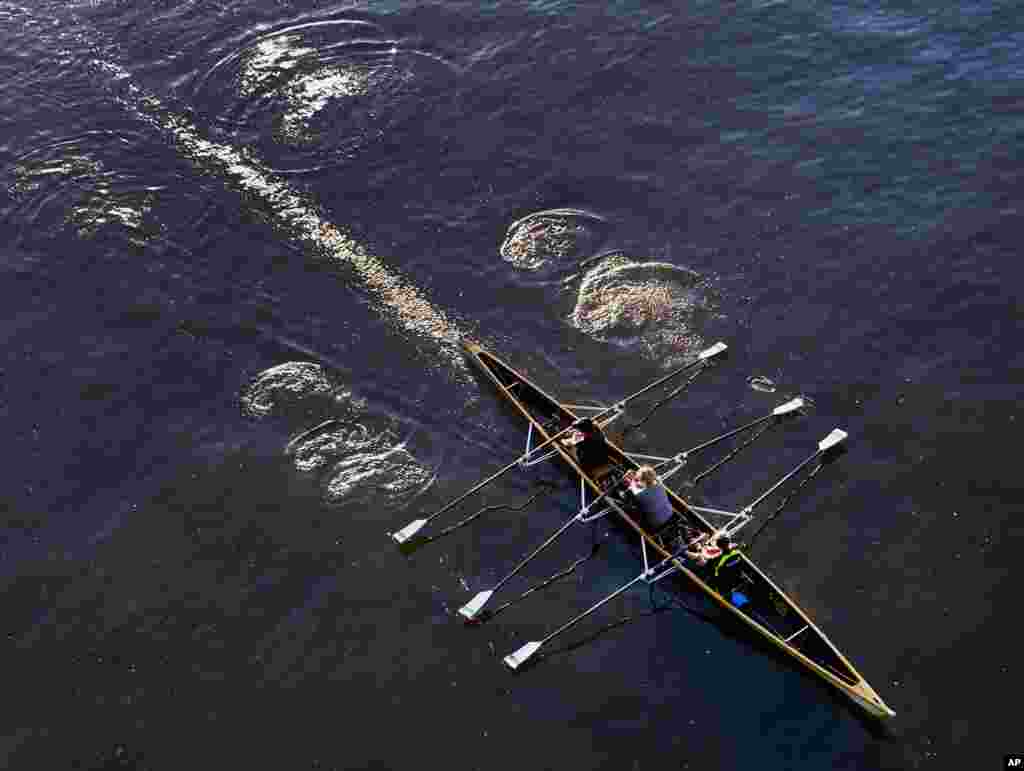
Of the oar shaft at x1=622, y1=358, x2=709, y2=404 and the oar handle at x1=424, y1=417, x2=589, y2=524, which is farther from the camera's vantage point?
the oar shaft at x1=622, y1=358, x2=709, y2=404

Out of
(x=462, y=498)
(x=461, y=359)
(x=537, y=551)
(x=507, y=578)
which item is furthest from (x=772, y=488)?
(x=461, y=359)

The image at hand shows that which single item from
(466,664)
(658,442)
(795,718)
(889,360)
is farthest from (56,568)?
(889,360)

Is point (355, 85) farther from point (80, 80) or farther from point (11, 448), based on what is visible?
point (11, 448)

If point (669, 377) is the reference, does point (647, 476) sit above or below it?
above

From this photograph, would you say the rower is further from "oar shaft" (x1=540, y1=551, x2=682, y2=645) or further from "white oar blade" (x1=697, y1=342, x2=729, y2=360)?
"white oar blade" (x1=697, y1=342, x2=729, y2=360)

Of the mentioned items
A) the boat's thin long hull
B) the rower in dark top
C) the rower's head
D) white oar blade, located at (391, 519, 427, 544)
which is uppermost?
the rower's head

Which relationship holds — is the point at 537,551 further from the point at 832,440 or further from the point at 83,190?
the point at 83,190

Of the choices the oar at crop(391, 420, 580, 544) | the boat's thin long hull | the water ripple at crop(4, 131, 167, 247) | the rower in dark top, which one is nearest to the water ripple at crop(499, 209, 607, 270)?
the boat's thin long hull
